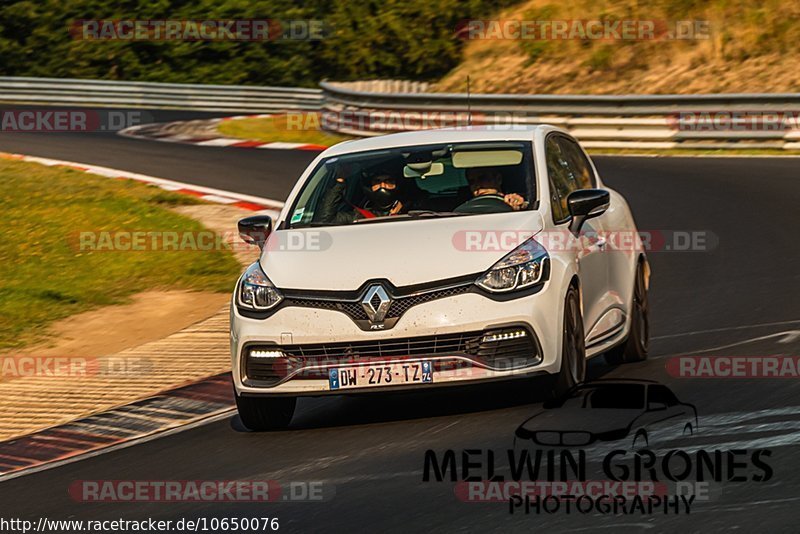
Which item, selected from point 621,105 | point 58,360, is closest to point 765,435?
point 58,360

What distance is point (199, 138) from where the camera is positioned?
30.0 metres

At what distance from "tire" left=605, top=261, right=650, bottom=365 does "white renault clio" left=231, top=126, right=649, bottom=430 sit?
0.12 meters

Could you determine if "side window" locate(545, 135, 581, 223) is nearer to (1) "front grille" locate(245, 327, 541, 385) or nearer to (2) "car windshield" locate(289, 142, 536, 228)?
(2) "car windshield" locate(289, 142, 536, 228)

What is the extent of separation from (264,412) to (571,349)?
176cm

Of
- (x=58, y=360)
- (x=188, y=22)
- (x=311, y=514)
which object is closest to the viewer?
(x=311, y=514)

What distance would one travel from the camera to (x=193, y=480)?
7.82 meters

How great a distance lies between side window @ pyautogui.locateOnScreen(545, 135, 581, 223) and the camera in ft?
30.3

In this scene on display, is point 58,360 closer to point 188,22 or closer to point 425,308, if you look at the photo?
point 425,308

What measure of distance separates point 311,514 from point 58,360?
6.05 m

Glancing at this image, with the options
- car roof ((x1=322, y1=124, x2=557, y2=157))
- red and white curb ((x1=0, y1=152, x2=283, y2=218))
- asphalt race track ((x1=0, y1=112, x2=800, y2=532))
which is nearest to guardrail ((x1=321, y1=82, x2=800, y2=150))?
red and white curb ((x1=0, y1=152, x2=283, y2=218))

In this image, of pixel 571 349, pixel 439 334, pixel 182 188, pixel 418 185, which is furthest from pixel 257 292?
pixel 182 188

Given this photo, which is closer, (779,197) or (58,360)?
(58,360)

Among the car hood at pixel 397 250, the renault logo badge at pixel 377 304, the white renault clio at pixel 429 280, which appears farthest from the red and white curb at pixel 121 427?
the renault logo badge at pixel 377 304

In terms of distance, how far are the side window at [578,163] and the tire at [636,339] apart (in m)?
0.67
